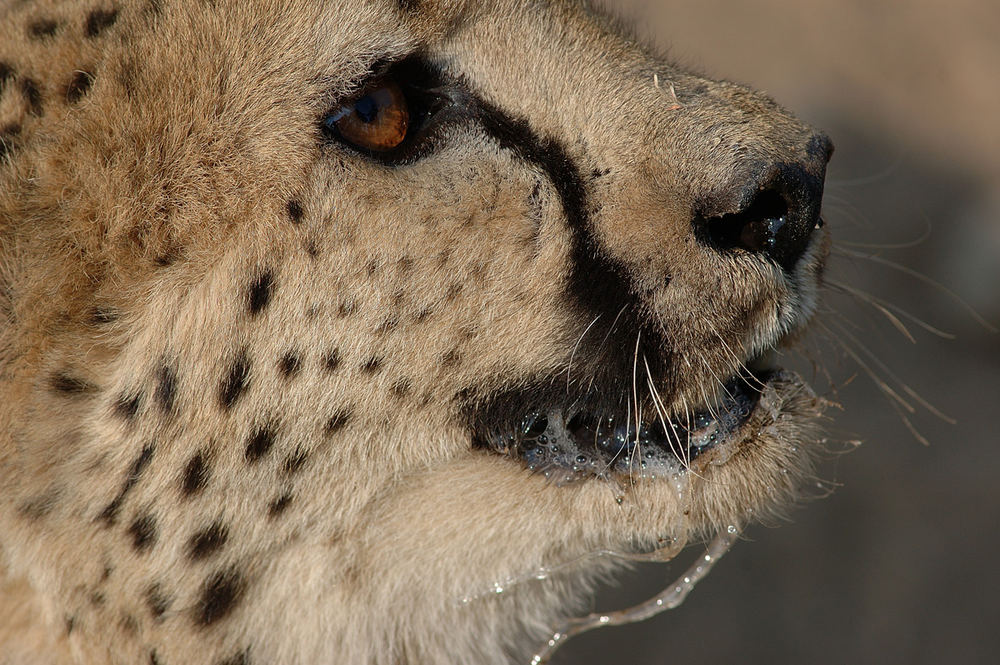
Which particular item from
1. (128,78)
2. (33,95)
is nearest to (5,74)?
(33,95)

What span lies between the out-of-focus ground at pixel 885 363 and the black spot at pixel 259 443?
3.75 feet

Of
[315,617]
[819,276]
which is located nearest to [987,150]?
[819,276]

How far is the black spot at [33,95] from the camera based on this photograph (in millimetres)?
1359

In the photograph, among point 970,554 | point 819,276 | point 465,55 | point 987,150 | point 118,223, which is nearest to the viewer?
point 118,223

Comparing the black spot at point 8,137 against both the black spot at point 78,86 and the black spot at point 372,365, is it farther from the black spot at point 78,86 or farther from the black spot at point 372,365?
the black spot at point 372,365

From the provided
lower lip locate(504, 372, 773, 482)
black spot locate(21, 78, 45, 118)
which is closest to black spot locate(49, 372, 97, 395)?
black spot locate(21, 78, 45, 118)

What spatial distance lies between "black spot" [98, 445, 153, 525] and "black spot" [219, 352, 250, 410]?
4.8 inches

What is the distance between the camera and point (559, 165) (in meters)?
1.42

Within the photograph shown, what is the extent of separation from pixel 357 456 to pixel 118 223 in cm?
45

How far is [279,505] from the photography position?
144 cm

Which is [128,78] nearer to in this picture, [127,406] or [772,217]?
[127,406]

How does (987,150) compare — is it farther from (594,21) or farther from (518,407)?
(518,407)

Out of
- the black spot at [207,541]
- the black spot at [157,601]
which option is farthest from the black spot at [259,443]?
the black spot at [157,601]

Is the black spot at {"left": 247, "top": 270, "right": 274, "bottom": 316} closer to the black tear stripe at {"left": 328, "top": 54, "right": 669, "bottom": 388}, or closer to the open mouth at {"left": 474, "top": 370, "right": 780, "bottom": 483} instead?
the black tear stripe at {"left": 328, "top": 54, "right": 669, "bottom": 388}
